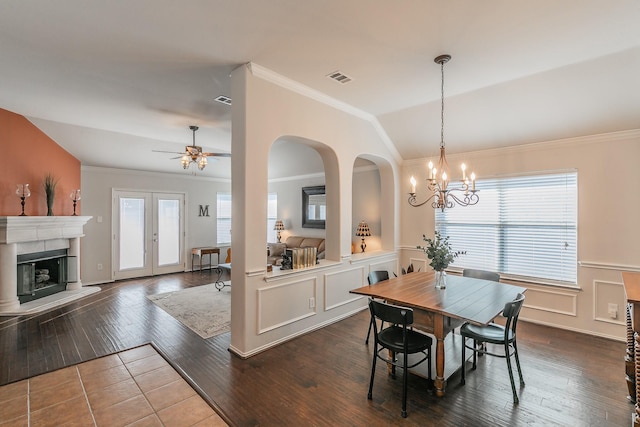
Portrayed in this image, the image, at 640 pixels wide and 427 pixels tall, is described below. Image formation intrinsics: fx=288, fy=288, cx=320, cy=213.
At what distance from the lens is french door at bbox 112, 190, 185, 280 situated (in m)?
6.91

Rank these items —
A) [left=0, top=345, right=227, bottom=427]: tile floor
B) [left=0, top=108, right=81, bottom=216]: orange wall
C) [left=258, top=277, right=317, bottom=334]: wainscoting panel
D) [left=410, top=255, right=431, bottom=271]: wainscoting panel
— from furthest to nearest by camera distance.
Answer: [left=410, top=255, right=431, bottom=271]: wainscoting panel, [left=0, top=108, right=81, bottom=216]: orange wall, [left=258, top=277, right=317, bottom=334]: wainscoting panel, [left=0, top=345, right=227, bottom=427]: tile floor

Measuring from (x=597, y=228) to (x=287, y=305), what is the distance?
417 centimetres

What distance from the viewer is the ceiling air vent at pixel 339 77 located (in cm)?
336

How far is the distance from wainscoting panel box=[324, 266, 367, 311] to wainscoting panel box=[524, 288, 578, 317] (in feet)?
8.14

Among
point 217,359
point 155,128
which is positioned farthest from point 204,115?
point 217,359

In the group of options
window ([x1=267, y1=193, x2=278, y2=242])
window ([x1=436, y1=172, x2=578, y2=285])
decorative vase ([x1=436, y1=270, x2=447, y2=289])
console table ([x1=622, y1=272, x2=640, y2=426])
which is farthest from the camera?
window ([x1=267, y1=193, x2=278, y2=242])

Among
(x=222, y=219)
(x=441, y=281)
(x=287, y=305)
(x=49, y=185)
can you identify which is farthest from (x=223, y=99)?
(x=222, y=219)

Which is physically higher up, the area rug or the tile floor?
the area rug

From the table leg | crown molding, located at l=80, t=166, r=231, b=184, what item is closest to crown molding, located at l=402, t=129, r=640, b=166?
the table leg

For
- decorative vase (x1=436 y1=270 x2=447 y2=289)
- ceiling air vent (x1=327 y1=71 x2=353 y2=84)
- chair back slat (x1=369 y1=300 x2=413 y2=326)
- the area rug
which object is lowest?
the area rug

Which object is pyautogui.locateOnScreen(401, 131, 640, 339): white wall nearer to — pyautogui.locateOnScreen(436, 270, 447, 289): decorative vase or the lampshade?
pyautogui.locateOnScreen(436, 270, 447, 289): decorative vase

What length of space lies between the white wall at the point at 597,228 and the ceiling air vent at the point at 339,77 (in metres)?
2.91

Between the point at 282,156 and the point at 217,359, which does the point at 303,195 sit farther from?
the point at 217,359

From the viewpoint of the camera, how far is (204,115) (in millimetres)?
4672
